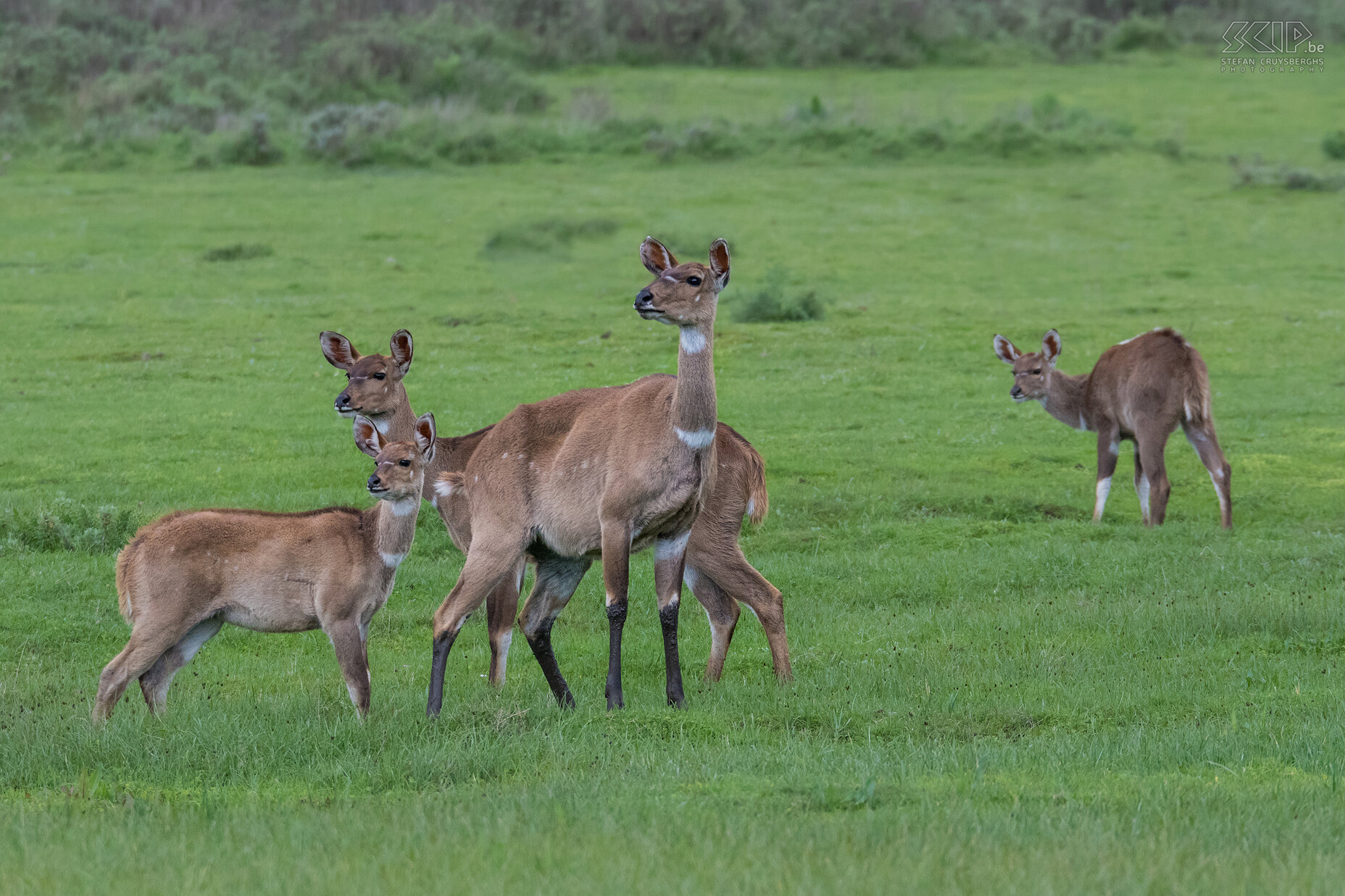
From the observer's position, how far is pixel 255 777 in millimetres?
7785

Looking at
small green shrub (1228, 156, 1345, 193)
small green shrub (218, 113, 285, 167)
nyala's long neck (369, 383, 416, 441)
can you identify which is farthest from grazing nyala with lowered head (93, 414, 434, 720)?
small green shrub (1228, 156, 1345, 193)

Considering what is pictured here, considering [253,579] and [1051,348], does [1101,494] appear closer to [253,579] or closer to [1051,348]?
[1051,348]

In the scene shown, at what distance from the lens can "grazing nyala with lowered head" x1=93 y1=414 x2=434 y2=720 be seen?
31.9ft

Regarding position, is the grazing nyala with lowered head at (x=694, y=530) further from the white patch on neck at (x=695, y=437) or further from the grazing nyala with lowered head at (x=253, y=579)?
the white patch on neck at (x=695, y=437)

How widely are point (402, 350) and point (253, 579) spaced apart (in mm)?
2721

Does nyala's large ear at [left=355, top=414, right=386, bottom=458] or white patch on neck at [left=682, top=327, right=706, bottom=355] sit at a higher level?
white patch on neck at [left=682, top=327, right=706, bottom=355]

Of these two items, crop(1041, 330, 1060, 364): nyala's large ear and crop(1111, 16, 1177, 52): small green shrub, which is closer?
crop(1041, 330, 1060, 364): nyala's large ear

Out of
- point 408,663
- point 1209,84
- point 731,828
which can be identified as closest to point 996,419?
point 408,663

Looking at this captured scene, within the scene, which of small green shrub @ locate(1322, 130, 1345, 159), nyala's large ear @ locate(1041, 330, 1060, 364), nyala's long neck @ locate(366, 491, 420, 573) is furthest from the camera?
small green shrub @ locate(1322, 130, 1345, 159)

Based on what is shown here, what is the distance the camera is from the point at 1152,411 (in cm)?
1731

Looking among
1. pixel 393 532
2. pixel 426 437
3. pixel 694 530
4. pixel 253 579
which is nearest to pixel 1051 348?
pixel 694 530

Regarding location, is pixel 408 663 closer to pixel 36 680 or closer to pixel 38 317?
pixel 36 680

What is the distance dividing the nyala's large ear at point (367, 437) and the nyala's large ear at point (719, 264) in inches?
110

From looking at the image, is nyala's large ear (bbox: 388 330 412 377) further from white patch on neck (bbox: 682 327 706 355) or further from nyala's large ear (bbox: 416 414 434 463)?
white patch on neck (bbox: 682 327 706 355)
